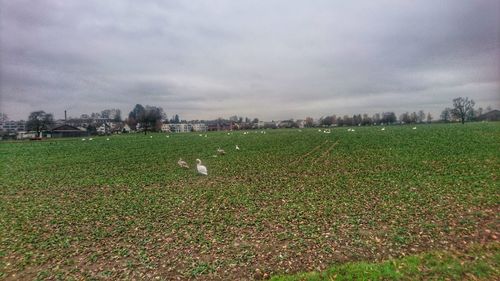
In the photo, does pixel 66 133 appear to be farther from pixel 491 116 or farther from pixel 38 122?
pixel 491 116

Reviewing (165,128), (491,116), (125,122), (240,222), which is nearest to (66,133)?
(125,122)

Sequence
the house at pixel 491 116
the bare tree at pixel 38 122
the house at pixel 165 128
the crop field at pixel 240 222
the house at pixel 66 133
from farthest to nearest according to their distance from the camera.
Result: 1. the house at pixel 165 128
2. the house at pixel 491 116
3. the house at pixel 66 133
4. the bare tree at pixel 38 122
5. the crop field at pixel 240 222

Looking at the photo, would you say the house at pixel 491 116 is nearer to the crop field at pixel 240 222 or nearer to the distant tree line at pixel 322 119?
the distant tree line at pixel 322 119

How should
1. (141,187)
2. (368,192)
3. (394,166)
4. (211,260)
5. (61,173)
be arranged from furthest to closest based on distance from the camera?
(61,173) → (394,166) → (141,187) → (368,192) → (211,260)

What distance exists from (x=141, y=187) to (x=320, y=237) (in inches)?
430

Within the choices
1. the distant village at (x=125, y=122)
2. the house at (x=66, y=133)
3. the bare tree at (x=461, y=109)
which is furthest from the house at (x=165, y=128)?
the bare tree at (x=461, y=109)

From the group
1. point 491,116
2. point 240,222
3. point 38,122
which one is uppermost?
point 491,116

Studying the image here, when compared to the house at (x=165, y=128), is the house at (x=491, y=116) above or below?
above

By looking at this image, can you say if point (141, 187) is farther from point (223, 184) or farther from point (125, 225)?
point (125, 225)

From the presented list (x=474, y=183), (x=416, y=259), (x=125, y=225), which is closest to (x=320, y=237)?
(x=416, y=259)

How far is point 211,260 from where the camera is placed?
6859mm

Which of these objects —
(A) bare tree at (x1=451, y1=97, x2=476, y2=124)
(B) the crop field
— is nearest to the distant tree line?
(A) bare tree at (x1=451, y1=97, x2=476, y2=124)

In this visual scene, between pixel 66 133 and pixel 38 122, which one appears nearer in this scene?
pixel 38 122

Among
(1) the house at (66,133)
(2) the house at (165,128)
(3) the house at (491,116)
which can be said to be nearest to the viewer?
(1) the house at (66,133)
